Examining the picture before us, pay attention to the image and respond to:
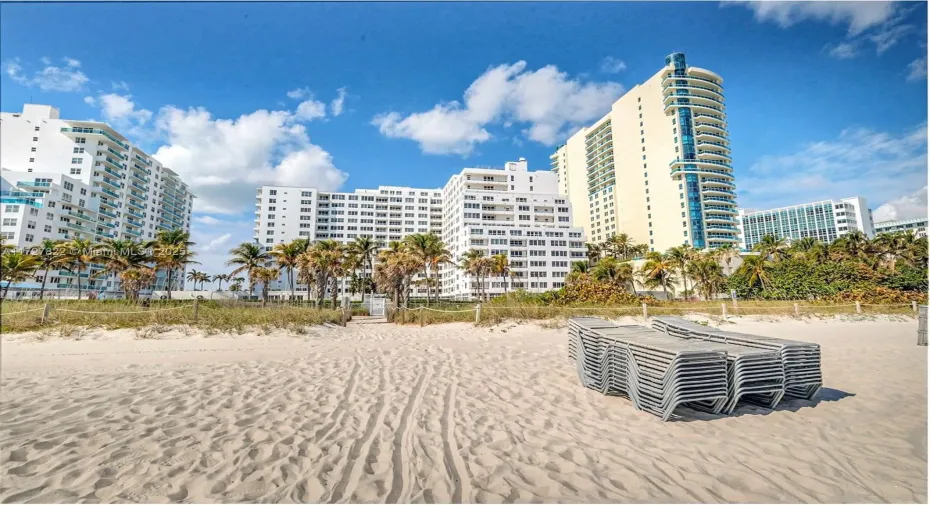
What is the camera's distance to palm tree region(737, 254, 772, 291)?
A: 4247 centimetres

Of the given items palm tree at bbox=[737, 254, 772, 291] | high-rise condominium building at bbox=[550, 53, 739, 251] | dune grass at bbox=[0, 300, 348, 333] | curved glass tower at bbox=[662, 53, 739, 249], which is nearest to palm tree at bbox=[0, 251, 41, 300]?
dune grass at bbox=[0, 300, 348, 333]

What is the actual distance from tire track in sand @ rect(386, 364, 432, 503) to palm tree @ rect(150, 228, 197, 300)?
32418 mm

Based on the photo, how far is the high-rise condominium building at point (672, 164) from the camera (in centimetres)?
7462

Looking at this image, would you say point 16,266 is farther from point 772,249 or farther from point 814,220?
point 814,220

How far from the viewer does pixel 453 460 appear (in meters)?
Result: 4.11

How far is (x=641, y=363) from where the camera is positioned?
5.87 metres

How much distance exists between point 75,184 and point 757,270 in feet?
358

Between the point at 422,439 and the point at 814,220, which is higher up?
the point at 814,220

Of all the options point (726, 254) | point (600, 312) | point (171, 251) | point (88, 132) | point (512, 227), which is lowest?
point (600, 312)

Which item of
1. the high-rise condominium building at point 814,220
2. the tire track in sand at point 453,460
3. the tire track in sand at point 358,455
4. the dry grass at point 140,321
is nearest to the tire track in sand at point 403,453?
the tire track in sand at point 358,455

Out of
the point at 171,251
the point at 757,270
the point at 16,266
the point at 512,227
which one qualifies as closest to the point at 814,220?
the point at 757,270

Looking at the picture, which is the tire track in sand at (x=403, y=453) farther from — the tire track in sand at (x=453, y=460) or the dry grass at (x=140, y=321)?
the dry grass at (x=140, y=321)

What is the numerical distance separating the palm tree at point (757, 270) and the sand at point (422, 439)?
41094mm

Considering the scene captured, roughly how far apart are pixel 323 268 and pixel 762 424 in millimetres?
37330
